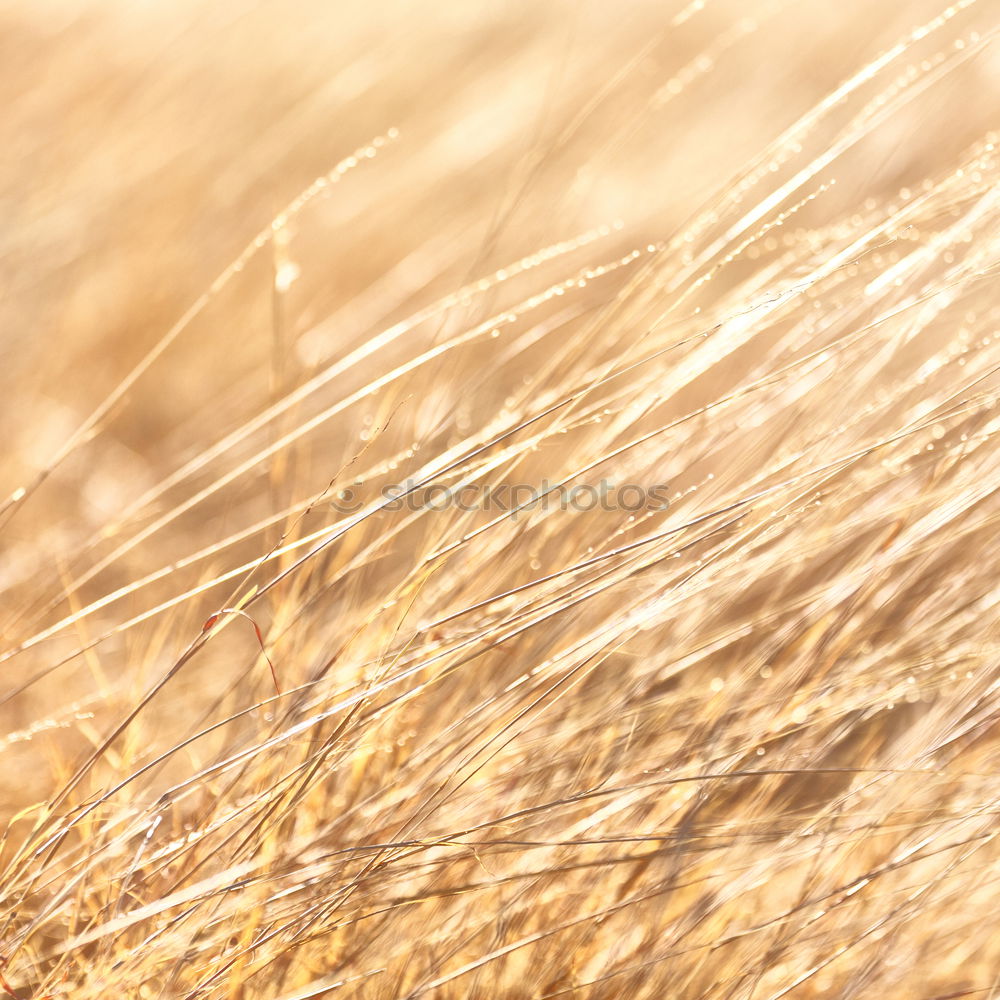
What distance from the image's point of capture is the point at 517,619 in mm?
506

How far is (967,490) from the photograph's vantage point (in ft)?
1.80

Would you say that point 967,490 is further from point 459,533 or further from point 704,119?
point 704,119

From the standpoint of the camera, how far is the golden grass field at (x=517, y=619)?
528mm

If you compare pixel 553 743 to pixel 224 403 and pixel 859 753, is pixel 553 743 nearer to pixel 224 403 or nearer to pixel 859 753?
pixel 859 753

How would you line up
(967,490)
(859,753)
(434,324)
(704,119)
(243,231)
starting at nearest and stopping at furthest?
1. (967,490)
2. (859,753)
3. (243,231)
4. (434,324)
5. (704,119)

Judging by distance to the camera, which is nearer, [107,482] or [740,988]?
[740,988]

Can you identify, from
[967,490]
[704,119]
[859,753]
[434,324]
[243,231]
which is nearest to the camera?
[967,490]

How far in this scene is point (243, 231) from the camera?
Answer: 1.29 metres

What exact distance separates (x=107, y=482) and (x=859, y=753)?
86cm

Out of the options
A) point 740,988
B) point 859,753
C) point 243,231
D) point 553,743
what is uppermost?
point 243,231

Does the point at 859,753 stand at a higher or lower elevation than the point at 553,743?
lower

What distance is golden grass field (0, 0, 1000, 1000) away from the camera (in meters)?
0.53

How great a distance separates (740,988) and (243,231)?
106cm

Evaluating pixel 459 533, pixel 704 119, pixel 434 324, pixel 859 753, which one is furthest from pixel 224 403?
pixel 704 119
